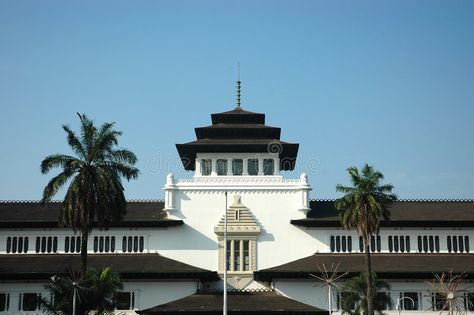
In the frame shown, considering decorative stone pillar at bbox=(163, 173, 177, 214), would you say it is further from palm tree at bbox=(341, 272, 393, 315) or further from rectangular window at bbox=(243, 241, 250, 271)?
palm tree at bbox=(341, 272, 393, 315)

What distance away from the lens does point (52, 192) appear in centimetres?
5628

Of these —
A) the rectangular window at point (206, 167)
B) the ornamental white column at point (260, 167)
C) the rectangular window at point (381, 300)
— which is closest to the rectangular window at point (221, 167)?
the rectangular window at point (206, 167)

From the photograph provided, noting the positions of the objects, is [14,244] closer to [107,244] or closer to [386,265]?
[107,244]

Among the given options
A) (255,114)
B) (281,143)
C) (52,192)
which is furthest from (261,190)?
(52,192)

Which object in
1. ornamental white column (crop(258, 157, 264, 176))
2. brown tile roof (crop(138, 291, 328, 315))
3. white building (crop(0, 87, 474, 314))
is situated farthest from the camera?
ornamental white column (crop(258, 157, 264, 176))

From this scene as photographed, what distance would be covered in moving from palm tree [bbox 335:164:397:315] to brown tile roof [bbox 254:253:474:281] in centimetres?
583

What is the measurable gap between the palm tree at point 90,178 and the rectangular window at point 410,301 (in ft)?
83.7

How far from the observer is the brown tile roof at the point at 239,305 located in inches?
2411

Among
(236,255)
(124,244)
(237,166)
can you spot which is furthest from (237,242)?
(124,244)

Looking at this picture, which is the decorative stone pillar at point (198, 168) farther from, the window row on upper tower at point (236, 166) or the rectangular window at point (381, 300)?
the rectangular window at point (381, 300)

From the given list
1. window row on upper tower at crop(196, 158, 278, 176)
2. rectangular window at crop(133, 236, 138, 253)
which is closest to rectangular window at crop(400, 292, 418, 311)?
window row on upper tower at crop(196, 158, 278, 176)

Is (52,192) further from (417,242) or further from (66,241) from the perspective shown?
(417,242)

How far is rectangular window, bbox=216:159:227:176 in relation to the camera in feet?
243

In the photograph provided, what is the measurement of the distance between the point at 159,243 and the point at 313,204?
49.1ft
